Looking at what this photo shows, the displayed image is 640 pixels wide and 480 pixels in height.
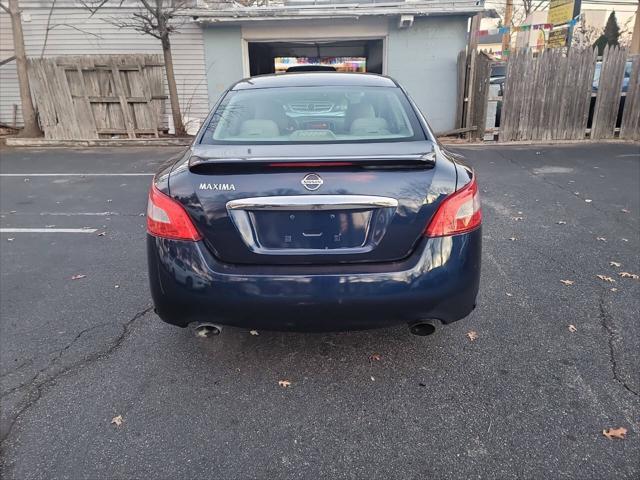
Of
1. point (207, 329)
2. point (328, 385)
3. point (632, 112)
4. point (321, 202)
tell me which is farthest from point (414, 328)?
point (632, 112)

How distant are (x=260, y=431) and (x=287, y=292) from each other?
0.73m

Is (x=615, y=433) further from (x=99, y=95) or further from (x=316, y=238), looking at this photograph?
Result: (x=99, y=95)

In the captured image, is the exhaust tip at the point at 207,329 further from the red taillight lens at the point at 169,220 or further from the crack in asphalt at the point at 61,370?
the crack in asphalt at the point at 61,370

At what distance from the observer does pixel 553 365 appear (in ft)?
9.21

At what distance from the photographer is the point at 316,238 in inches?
89.0

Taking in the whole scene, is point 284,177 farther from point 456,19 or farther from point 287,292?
point 456,19

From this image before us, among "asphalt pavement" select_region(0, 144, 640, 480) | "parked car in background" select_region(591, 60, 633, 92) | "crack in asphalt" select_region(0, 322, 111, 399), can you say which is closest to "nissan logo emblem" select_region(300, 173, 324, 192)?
"asphalt pavement" select_region(0, 144, 640, 480)

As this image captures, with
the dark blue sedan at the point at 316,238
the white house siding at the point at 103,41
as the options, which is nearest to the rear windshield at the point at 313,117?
the dark blue sedan at the point at 316,238

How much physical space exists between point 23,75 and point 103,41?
90.2 inches

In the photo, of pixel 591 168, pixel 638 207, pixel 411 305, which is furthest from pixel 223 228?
pixel 591 168

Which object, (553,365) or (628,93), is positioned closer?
(553,365)

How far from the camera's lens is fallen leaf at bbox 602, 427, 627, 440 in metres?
2.24

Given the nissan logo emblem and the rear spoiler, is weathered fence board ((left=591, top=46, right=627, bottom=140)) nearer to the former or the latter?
the rear spoiler

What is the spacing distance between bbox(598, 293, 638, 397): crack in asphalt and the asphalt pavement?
12 mm
